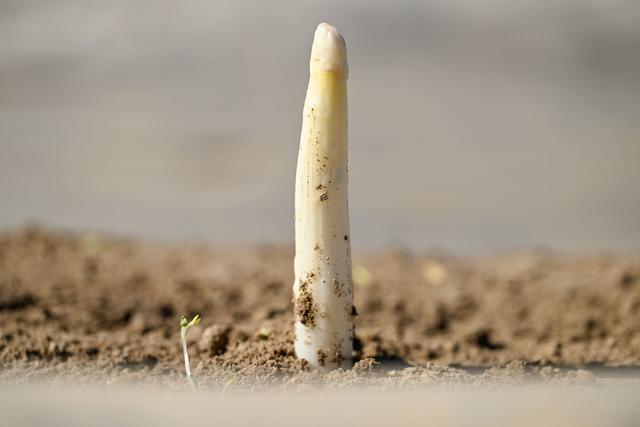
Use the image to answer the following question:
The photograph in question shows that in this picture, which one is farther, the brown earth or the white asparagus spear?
the brown earth

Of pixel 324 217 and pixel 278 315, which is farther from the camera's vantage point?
pixel 278 315

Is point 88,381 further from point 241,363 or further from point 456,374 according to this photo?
point 456,374

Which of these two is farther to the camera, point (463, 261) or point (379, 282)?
point (463, 261)

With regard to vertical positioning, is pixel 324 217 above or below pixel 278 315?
above

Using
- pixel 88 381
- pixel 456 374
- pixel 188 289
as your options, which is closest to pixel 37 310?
pixel 188 289

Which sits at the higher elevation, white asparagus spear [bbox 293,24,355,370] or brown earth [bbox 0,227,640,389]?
white asparagus spear [bbox 293,24,355,370]
